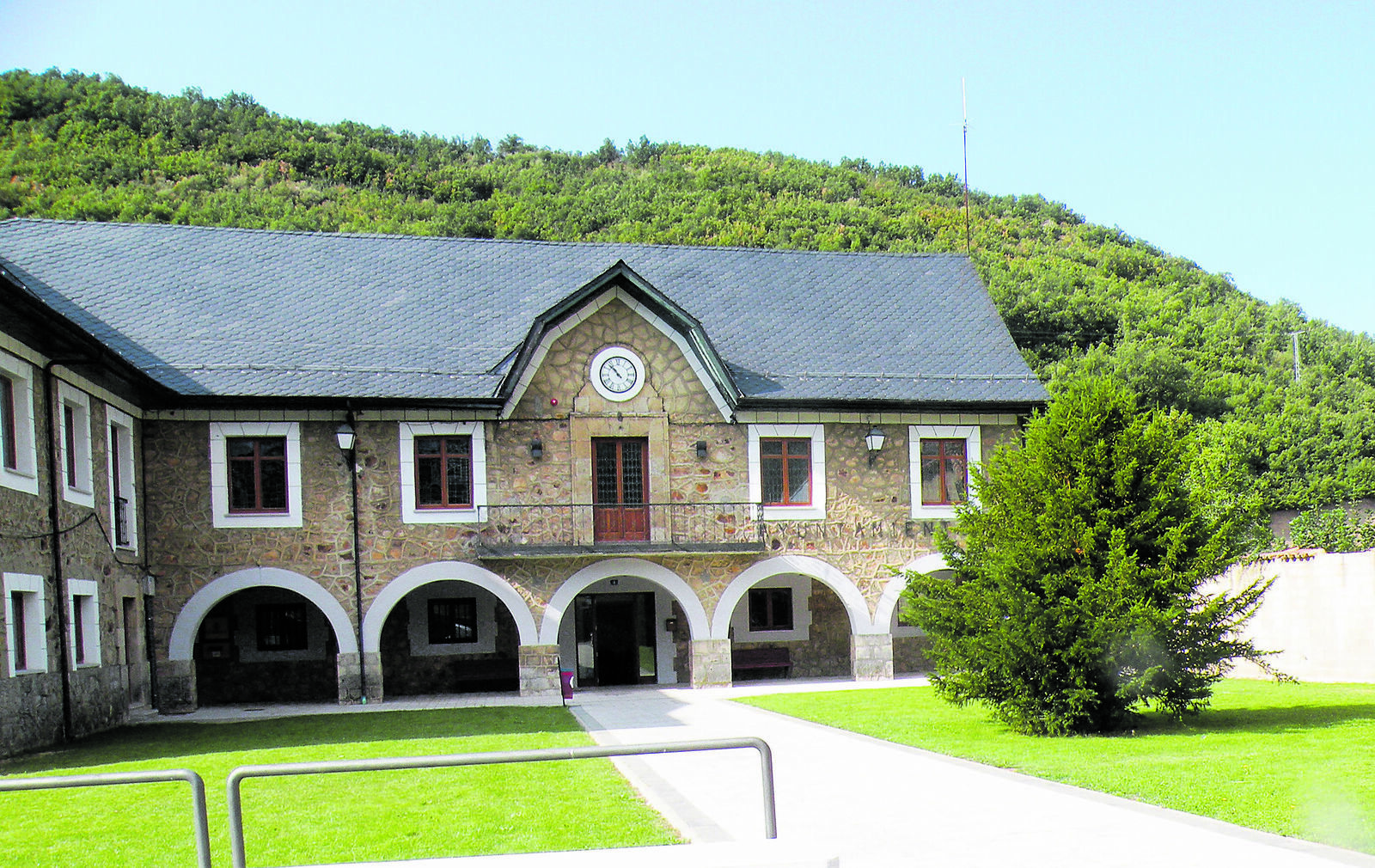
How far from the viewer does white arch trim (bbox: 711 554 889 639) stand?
886 inches

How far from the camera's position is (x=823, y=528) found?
22.9m

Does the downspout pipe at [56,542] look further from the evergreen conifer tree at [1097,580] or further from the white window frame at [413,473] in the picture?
the evergreen conifer tree at [1097,580]

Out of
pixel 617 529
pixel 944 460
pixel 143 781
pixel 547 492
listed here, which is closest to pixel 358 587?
pixel 547 492

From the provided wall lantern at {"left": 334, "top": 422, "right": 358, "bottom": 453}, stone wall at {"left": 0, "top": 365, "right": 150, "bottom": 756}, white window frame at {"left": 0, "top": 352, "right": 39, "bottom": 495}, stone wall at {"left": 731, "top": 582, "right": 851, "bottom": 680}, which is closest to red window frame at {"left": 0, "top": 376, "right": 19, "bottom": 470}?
white window frame at {"left": 0, "top": 352, "right": 39, "bottom": 495}

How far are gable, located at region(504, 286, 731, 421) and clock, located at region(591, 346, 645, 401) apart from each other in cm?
6

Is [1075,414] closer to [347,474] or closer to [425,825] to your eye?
[425,825]

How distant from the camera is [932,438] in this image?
23.5m

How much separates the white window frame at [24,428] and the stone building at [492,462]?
343 cm

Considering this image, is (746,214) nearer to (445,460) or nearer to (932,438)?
(932,438)

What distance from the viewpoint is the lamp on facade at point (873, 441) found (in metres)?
22.8

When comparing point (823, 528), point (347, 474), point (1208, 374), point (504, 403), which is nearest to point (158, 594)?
point (347, 474)

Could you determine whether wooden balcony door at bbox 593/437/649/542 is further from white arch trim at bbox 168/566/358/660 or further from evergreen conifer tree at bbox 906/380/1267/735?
evergreen conifer tree at bbox 906/380/1267/735

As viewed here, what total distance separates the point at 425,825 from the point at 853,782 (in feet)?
11.5

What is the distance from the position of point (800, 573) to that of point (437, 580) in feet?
20.3
